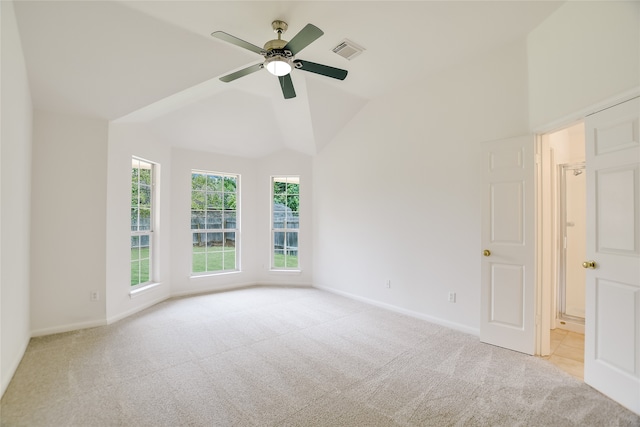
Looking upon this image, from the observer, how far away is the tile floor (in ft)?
8.54

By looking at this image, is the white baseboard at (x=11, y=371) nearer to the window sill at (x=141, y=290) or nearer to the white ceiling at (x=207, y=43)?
the window sill at (x=141, y=290)

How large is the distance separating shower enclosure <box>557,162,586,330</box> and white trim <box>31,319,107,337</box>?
5720 mm

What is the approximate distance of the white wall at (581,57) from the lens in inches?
79.9

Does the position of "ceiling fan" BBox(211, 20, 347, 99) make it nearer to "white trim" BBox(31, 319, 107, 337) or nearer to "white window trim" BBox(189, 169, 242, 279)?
"white window trim" BBox(189, 169, 242, 279)

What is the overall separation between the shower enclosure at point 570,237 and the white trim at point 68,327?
5720mm

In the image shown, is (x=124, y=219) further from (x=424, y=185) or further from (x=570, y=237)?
(x=570, y=237)

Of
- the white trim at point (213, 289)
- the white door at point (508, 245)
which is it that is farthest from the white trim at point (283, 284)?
the white door at point (508, 245)

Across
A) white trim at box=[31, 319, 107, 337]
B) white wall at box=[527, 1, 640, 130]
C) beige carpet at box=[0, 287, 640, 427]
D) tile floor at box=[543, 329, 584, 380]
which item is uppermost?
white wall at box=[527, 1, 640, 130]

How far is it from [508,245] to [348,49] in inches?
104

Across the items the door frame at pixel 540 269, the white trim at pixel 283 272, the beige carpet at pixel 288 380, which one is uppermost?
the door frame at pixel 540 269

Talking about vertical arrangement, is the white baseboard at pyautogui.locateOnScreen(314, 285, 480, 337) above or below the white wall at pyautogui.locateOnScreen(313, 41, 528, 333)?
below

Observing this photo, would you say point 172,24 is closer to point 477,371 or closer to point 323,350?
point 323,350

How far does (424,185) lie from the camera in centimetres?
381

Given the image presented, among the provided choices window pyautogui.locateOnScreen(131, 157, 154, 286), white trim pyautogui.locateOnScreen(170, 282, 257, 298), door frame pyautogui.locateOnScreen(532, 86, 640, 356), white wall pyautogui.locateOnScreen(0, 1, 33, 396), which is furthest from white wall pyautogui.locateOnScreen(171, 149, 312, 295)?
door frame pyautogui.locateOnScreen(532, 86, 640, 356)
